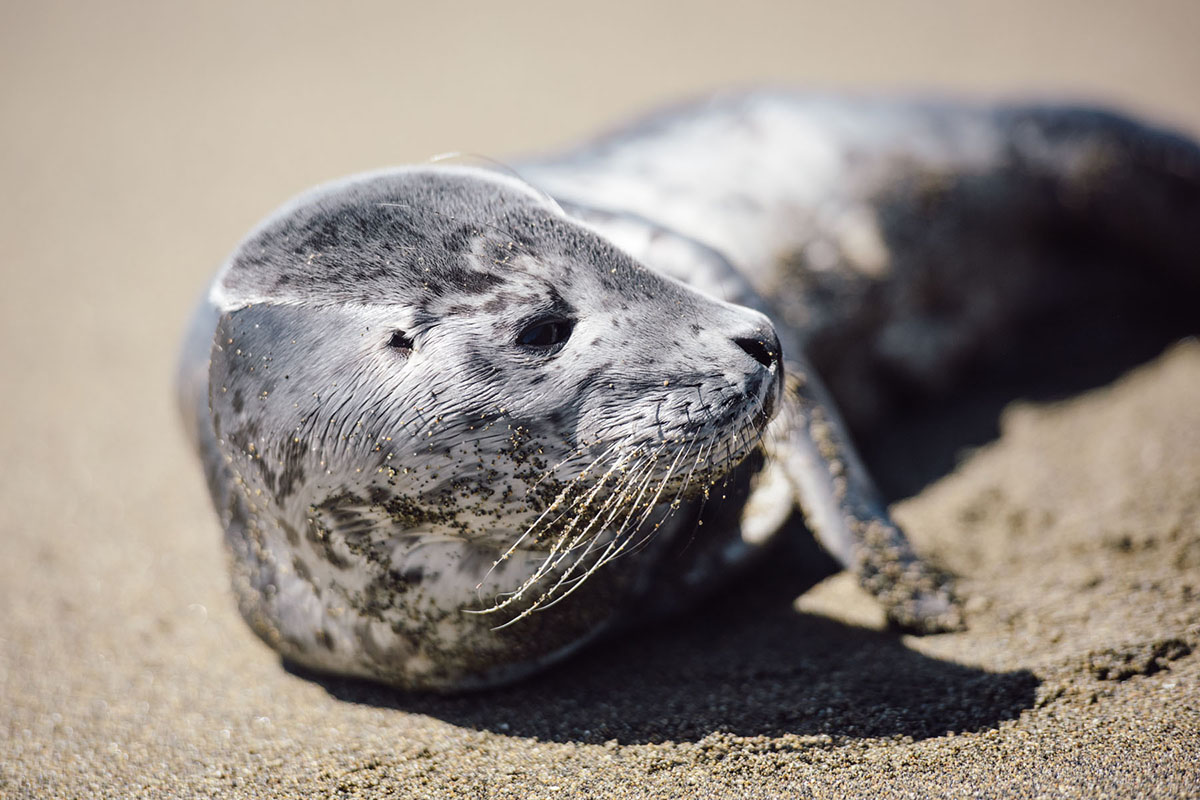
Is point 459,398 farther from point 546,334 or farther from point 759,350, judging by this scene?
point 759,350

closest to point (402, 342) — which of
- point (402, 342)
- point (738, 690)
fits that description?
point (402, 342)

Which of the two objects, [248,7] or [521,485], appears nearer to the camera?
[521,485]

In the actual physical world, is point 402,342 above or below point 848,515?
above

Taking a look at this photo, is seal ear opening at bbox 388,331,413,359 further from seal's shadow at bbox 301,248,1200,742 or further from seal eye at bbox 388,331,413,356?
seal's shadow at bbox 301,248,1200,742

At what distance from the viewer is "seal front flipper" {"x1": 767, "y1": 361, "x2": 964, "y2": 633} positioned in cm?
269

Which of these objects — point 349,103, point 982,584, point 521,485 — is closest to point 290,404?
point 521,485

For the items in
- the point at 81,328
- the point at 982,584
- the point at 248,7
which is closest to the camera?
the point at 982,584

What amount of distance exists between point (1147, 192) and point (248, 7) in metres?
9.74

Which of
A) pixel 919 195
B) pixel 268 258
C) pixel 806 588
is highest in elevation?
pixel 268 258

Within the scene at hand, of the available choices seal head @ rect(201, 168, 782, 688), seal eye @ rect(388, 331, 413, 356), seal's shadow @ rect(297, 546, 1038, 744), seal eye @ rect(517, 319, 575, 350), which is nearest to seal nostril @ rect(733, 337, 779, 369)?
seal head @ rect(201, 168, 782, 688)

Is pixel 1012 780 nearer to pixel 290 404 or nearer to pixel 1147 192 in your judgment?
pixel 290 404

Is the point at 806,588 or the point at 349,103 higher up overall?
the point at 349,103

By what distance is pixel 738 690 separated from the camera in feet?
8.12

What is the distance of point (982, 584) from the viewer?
2.90 meters
